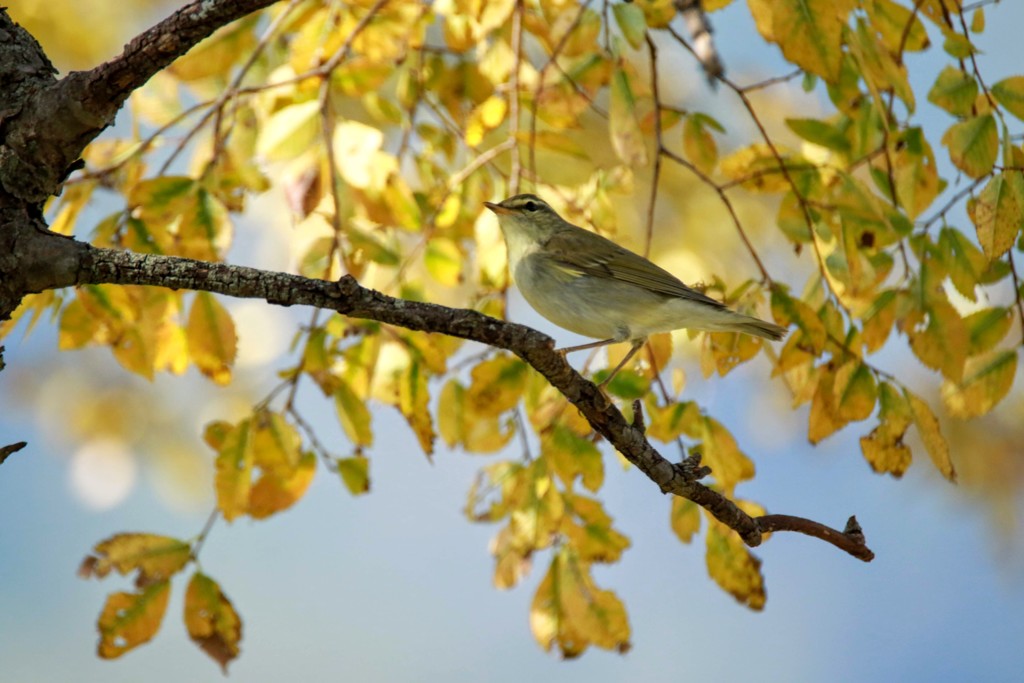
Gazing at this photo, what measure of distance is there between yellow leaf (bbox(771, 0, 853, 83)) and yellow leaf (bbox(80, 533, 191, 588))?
7.85 feet

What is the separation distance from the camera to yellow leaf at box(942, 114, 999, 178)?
8.79 ft

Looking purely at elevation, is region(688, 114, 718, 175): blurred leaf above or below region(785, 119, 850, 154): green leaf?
above

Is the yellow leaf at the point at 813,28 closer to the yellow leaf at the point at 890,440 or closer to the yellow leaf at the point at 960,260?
the yellow leaf at the point at 960,260

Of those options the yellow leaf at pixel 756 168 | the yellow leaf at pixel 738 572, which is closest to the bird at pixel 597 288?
the yellow leaf at pixel 756 168

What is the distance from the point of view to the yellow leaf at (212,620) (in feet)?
10.6

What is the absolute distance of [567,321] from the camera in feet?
11.8

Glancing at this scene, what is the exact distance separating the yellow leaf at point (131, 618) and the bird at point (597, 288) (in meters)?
1.51

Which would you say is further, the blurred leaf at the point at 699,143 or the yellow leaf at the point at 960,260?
the blurred leaf at the point at 699,143

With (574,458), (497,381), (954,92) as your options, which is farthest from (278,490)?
(954,92)

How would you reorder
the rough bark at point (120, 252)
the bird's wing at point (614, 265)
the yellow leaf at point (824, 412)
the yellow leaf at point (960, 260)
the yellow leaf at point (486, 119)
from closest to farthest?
1. the rough bark at point (120, 252)
2. the yellow leaf at point (960, 260)
3. the yellow leaf at point (824, 412)
4. the bird's wing at point (614, 265)
5. the yellow leaf at point (486, 119)

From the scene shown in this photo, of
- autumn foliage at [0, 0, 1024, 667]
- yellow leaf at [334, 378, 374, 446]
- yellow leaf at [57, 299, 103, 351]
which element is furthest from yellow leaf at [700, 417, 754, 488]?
yellow leaf at [57, 299, 103, 351]

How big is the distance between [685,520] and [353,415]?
115 centimetres

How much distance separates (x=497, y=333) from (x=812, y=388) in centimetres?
165

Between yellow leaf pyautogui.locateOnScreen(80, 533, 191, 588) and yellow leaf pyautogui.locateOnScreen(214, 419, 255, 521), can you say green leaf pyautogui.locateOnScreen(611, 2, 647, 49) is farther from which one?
yellow leaf pyautogui.locateOnScreen(80, 533, 191, 588)
